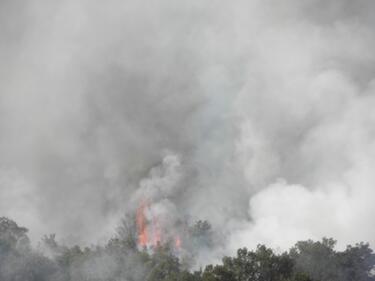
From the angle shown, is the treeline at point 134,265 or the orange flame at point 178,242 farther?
the orange flame at point 178,242

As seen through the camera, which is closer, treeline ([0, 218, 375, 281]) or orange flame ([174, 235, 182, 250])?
treeline ([0, 218, 375, 281])

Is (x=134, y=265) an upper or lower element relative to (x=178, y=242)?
lower

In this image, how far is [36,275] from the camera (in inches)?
→ 3748

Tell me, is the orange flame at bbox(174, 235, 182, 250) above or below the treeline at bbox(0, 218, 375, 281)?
above

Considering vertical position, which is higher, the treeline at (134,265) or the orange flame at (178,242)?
the orange flame at (178,242)

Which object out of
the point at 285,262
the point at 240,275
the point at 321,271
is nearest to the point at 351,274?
the point at 321,271

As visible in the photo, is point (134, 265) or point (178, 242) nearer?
point (134, 265)

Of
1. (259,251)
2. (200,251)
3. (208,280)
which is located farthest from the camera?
(200,251)

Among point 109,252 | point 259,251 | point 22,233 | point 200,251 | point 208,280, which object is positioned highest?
point 200,251

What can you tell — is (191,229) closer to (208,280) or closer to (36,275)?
(36,275)

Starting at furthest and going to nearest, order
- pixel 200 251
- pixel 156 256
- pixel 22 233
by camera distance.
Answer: pixel 200 251 < pixel 22 233 < pixel 156 256

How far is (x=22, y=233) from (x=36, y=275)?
2861cm

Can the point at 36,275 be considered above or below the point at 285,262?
above

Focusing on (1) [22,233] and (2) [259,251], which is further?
(1) [22,233]
